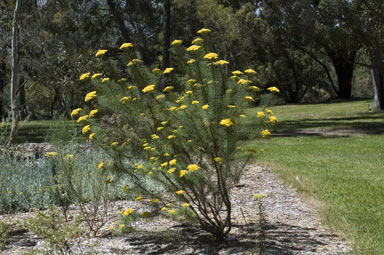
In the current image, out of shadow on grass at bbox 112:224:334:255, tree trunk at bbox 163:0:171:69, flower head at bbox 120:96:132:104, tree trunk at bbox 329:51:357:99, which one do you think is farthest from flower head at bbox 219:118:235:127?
tree trunk at bbox 329:51:357:99

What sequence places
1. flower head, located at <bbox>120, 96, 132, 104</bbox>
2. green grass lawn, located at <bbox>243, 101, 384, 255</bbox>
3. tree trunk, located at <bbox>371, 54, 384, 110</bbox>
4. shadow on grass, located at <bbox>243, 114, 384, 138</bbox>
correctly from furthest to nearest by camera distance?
tree trunk, located at <bbox>371, 54, 384, 110</bbox>
shadow on grass, located at <bbox>243, 114, 384, 138</bbox>
green grass lawn, located at <bbox>243, 101, 384, 255</bbox>
flower head, located at <bbox>120, 96, 132, 104</bbox>

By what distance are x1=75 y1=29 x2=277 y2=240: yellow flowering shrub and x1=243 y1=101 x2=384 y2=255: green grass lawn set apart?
239mm

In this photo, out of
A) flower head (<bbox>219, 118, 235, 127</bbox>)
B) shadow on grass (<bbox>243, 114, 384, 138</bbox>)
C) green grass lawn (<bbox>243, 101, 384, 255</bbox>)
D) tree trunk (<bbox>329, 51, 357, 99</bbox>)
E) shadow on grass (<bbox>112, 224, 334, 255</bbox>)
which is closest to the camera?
flower head (<bbox>219, 118, 235, 127</bbox>)

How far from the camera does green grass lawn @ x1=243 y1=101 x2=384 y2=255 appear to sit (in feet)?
13.6

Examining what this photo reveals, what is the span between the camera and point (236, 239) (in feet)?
12.6

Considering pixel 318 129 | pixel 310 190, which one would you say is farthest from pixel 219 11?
pixel 310 190

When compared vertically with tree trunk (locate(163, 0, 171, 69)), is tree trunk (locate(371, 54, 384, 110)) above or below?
below

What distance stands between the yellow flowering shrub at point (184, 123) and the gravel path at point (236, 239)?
229mm

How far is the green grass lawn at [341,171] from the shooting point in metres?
4.16

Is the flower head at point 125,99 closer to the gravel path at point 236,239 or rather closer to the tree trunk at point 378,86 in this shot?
the gravel path at point 236,239

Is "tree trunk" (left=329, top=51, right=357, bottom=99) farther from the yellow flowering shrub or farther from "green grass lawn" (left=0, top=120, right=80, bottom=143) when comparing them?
the yellow flowering shrub

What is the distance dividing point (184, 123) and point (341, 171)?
4.49m

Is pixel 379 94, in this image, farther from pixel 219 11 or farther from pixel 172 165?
pixel 172 165

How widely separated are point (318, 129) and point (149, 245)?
11660 mm
